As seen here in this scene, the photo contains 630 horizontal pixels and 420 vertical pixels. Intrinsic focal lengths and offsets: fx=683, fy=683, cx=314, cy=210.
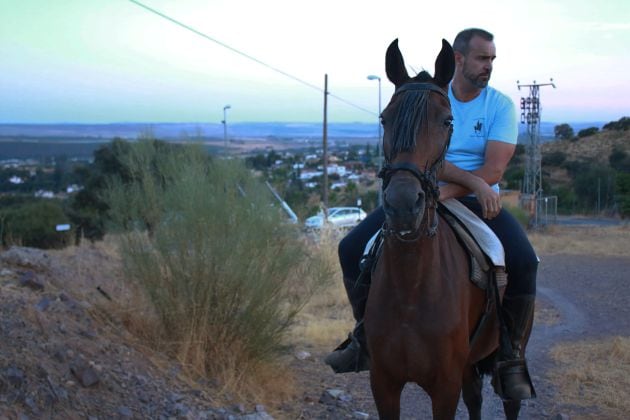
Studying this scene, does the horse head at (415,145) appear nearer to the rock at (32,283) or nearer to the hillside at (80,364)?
the hillside at (80,364)

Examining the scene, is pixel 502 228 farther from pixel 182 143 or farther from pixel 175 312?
pixel 182 143

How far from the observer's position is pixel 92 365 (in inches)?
217

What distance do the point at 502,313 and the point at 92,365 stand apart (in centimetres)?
328

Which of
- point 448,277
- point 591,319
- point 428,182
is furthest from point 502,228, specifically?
point 591,319

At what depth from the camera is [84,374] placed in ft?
17.4

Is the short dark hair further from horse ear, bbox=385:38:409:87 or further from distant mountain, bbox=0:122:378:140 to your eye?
distant mountain, bbox=0:122:378:140

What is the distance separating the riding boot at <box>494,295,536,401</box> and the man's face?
135 cm

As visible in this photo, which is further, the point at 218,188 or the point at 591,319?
the point at 591,319

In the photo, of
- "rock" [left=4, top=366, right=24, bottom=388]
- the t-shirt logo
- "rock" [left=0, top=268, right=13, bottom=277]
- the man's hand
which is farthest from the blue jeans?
"rock" [left=0, top=268, right=13, bottom=277]

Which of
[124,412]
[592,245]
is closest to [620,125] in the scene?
[592,245]

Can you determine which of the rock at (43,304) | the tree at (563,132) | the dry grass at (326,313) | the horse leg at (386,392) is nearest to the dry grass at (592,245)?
the dry grass at (326,313)

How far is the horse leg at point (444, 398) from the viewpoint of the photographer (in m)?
3.45

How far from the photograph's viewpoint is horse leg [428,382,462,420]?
3.45m

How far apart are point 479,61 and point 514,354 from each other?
1.83 meters
